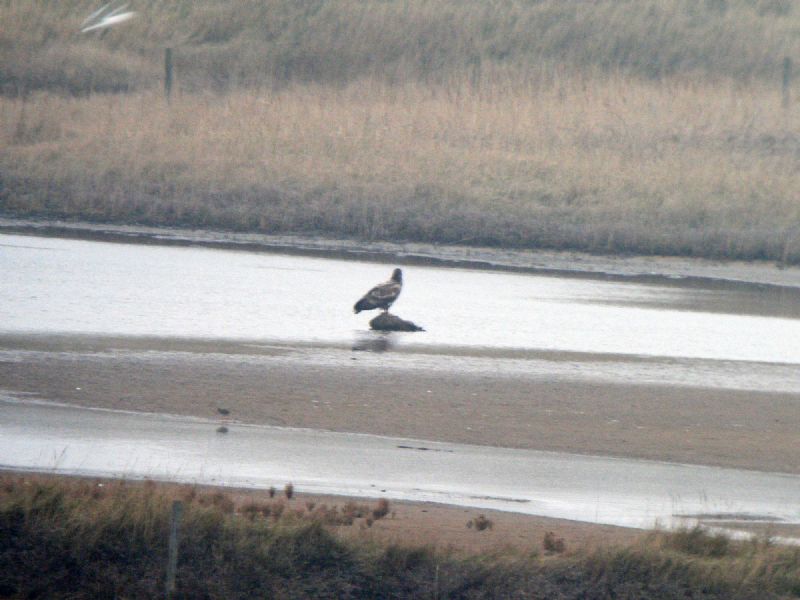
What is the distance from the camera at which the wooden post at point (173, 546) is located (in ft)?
23.2

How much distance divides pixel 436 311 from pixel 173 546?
31.1 ft

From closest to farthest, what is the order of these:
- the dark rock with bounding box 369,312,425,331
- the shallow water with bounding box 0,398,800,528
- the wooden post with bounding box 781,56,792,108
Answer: the shallow water with bounding box 0,398,800,528 → the dark rock with bounding box 369,312,425,331 → the wooden post with bounding box 781,56,792,108

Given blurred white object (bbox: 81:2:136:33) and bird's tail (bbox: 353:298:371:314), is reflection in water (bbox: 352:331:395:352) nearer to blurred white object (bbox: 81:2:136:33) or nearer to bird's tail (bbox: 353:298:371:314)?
bird's tail (bbox: 353:298:371:314)

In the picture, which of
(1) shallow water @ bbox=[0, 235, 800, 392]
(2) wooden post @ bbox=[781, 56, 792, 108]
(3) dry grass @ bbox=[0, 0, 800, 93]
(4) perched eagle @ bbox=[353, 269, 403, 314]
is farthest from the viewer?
(3) dry grass @ bbox=[0, 0, 800, 93]

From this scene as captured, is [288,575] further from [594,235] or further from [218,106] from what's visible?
[218,106]

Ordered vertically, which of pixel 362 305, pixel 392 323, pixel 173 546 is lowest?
pixel 173 546

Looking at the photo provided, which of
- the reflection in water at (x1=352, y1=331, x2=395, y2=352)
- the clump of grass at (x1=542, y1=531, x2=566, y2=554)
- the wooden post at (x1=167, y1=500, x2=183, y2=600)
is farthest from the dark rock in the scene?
the wooden post at (x1=167, y1=500, x2=183, y2=600)

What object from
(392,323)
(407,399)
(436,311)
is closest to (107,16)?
(436,311)

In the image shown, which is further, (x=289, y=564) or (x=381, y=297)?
(x=381, y=297)

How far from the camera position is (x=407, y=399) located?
37.7ft

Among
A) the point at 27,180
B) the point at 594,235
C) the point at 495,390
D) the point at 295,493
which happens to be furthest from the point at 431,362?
the point at 27,180

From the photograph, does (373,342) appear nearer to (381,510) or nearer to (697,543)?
(381,510)

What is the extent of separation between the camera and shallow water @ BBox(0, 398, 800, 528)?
28.0 feet

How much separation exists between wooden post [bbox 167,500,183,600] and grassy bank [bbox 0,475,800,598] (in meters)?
0.07
